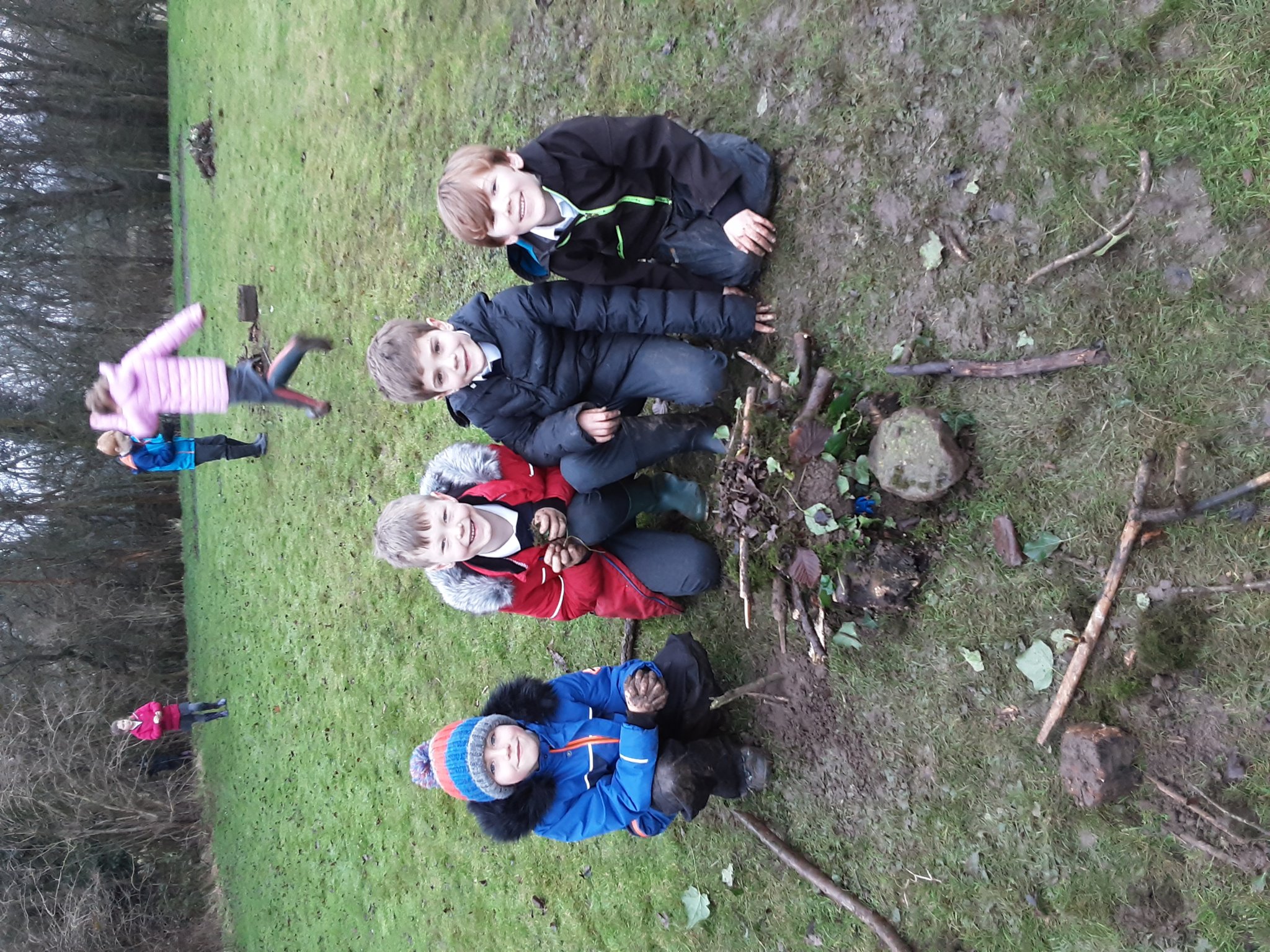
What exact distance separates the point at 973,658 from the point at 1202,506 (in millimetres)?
1004

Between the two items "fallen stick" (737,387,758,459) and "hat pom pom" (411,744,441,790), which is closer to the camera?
"fallen stick" (737,387,758,459)

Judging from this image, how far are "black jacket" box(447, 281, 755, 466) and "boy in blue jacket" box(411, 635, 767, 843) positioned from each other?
4.14ft

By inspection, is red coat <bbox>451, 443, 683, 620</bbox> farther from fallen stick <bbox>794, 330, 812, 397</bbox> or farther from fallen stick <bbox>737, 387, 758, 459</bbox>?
fallen stick <bbox>794, 330, 812, 397</bbox>

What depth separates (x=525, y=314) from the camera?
3.48 meters

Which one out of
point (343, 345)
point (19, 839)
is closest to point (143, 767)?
point (19, 839)

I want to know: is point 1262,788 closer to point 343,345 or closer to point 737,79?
point 737,79

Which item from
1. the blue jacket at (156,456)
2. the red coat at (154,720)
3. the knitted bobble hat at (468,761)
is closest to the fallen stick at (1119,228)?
the knitted bobble hat at (468,761)

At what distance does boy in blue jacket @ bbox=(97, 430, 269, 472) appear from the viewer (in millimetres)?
7605

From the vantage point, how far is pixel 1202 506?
2447 mm

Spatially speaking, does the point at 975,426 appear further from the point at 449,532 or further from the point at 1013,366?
the point at 449,532

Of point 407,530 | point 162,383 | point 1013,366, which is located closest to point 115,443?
point 162,383

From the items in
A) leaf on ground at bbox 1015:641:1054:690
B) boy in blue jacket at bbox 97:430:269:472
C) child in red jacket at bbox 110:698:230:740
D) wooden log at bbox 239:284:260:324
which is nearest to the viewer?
leaf on ground at bbox 1015:641:1054:690

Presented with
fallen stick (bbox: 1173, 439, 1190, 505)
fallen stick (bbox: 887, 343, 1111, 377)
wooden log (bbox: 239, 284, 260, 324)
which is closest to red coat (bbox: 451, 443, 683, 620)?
fallen stick (bbox: 887, 343, 1111, 377)

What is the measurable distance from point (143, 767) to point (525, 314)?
12.1m
